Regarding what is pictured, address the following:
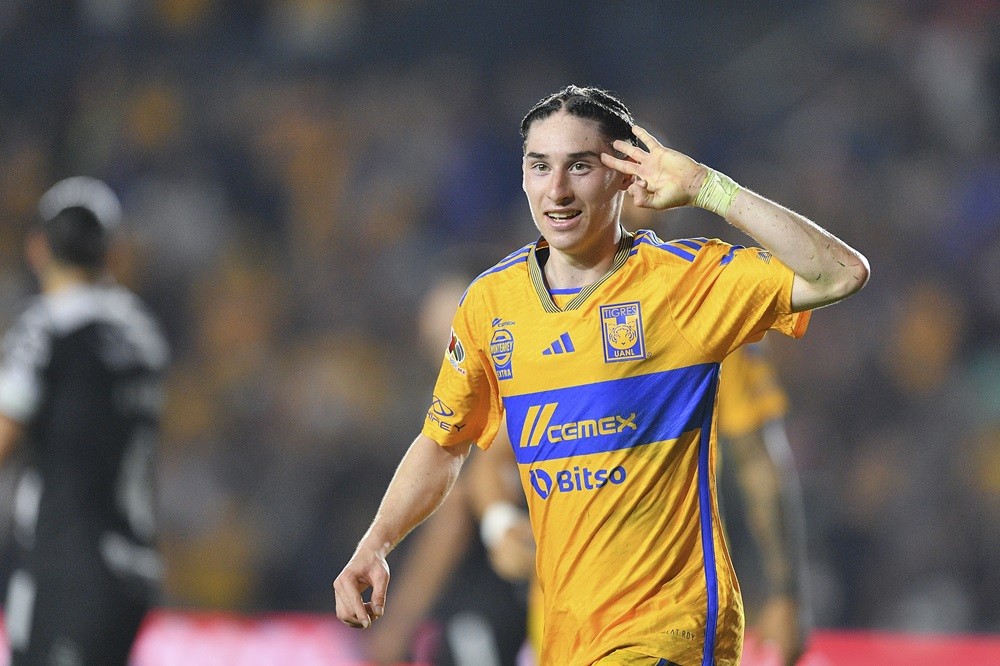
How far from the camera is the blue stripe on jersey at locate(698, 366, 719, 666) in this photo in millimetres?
3244

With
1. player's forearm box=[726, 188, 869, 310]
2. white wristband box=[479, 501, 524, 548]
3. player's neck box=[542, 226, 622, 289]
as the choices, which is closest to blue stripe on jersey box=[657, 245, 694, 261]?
player's neck box=[542, 226, 622, 289]

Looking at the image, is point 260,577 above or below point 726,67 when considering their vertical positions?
below

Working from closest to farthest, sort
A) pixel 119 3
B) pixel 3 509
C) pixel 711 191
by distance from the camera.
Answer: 1. pixel 711 191
2. pixel 3 509
3. pixel 119 3

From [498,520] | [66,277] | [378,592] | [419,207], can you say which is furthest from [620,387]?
[419,207]

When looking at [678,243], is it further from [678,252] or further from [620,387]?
[620,387]

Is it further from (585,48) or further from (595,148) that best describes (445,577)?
(585,48)

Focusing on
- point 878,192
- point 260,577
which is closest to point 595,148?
point 260,577

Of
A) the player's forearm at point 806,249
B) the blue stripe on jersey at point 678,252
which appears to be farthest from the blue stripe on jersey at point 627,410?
the player's forearm at point 806,249

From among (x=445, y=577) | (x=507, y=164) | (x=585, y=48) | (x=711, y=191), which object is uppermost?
(x=585, y=48)

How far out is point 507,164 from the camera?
12484 mm

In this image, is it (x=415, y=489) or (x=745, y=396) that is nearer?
(x=415, y=489)

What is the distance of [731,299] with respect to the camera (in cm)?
323

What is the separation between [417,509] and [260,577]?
756 cm

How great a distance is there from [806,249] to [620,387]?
577 millimetres
